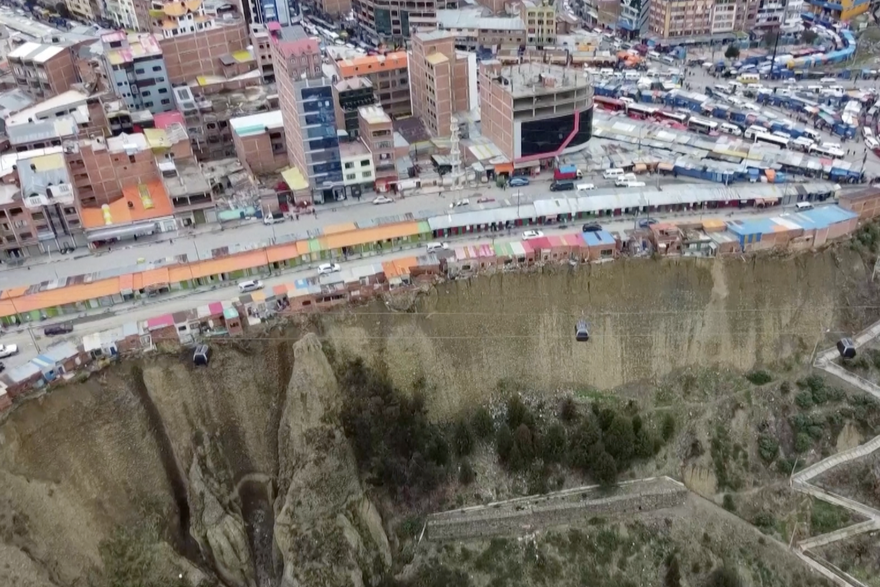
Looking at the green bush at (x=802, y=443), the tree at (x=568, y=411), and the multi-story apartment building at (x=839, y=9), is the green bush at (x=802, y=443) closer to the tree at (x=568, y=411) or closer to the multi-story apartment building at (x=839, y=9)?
the tree at (x=568, y=411)

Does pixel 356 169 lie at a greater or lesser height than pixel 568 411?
greater

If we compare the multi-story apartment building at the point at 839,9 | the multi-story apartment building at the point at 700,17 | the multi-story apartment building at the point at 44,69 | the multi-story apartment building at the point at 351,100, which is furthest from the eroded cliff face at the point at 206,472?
the multi-story apartment building at the point at 839,9

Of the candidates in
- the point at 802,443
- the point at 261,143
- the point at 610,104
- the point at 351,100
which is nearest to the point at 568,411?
the point at 802,443

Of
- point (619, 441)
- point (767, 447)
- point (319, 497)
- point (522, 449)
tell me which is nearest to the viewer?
point (319, 497)

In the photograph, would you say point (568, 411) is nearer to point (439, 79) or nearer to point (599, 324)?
point (599, 324)

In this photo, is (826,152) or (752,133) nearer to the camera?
(826,152)
